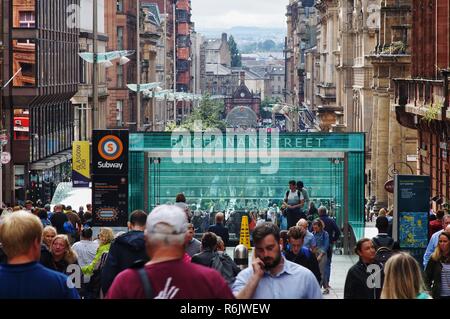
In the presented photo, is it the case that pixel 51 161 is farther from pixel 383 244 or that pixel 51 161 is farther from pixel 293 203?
pixel 383 244

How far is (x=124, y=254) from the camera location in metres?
14.7

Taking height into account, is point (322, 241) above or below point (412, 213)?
below

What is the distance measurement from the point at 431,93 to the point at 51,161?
3294 cm

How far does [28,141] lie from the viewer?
70.5 meters

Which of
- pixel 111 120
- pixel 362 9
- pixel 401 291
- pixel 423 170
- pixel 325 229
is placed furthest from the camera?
pixel 111 120

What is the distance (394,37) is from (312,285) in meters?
54.1

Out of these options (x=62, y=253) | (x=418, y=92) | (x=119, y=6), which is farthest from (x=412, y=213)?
(x=119, y=6)

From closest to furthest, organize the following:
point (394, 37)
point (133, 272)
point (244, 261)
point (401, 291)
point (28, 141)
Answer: point (133, 272)
point (401, 291)
point (244, 261)
point (394, 37)
point (28, 141)

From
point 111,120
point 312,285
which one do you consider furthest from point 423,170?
point 111,120

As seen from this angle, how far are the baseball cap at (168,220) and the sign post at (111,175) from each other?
73.4 feet

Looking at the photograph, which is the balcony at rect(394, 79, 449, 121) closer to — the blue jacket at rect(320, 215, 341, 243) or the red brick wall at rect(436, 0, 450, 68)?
the red brick wall at rect(436, 0, 450, 68)

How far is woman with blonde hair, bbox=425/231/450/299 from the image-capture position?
1684 cm

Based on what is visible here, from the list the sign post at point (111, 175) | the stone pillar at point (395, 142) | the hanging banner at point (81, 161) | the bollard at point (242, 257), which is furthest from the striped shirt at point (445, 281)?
the stone pillar at point (395, 142)
